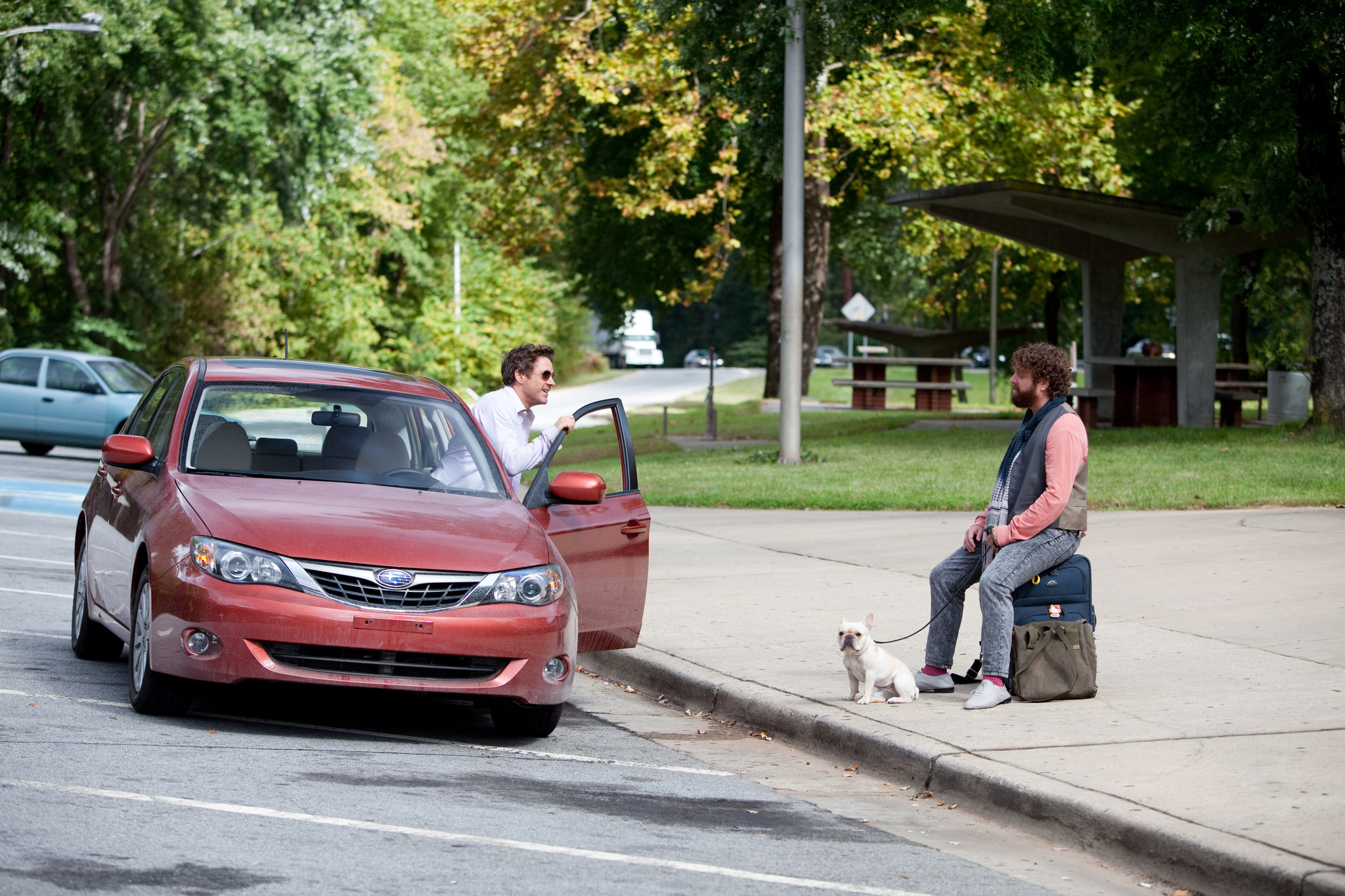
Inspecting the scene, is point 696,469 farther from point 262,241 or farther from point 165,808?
point 262,241

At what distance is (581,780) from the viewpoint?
6.20 metres

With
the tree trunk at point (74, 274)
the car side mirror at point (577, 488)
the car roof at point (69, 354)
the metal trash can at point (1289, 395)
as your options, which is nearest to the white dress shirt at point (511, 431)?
the car side mirror at point (577, 488)

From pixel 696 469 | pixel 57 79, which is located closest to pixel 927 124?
pixel 696 469

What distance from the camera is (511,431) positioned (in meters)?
8.27

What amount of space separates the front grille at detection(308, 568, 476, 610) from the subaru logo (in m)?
0.02

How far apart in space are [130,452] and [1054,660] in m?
4.19

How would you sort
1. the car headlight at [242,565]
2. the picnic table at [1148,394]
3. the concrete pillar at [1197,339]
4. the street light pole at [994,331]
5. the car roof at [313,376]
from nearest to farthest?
1. the car headlight at [242,565]
2. the car roof at [313,376]
3. the concrete pillar at [1197,339]
4. the picnic table at [1148,394]
5. the street light pole at [994,331]

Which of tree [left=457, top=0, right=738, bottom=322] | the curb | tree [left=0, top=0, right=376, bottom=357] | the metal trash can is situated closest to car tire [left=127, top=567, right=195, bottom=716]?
the curb

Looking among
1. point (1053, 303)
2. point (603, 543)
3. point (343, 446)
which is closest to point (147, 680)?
point (343, 446)

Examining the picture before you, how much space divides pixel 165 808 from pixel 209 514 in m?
1.61

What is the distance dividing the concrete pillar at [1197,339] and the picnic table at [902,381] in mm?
8947

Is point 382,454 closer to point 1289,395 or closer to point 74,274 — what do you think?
point 1289,395

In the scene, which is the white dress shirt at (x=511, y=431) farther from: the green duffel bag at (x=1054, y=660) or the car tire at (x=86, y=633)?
the green duffel bag at (x=1054, y=660)

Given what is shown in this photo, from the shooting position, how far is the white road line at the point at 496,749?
6.56 metres
